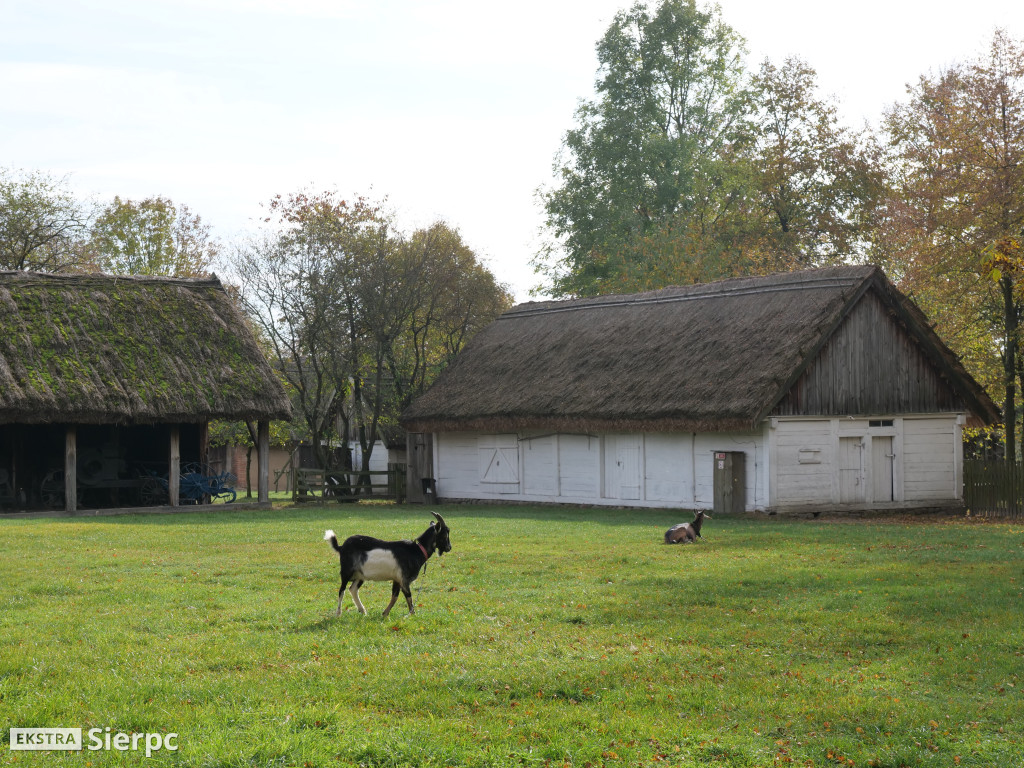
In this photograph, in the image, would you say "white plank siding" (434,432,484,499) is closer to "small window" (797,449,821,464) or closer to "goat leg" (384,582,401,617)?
"small window" (797,449,821,464)

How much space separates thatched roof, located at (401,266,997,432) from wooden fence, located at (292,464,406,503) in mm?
2298

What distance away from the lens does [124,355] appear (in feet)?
94.9

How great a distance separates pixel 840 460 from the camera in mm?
26797

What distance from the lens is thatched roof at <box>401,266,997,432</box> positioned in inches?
1037

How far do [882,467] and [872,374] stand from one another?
2336 millimetres

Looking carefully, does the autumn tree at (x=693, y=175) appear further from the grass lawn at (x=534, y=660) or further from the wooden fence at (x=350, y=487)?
the grass lawn at (x=534, y=660)

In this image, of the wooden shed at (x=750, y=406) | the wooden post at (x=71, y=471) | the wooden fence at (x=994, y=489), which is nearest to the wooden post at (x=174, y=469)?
the wooden post at (x=71, y=471)

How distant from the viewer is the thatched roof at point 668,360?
26.3 m

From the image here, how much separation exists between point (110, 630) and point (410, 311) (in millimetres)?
28254

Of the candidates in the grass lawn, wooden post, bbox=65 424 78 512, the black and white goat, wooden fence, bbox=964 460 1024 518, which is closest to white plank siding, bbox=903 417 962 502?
wooden fence, bbox=964 460 1024 518

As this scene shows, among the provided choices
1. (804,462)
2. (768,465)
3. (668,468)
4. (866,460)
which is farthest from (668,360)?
(866,460)

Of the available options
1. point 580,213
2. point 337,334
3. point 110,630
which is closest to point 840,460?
point 337,334

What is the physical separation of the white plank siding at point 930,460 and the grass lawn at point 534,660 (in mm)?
12139

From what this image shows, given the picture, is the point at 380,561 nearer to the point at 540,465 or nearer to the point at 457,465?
the point at 540,465
